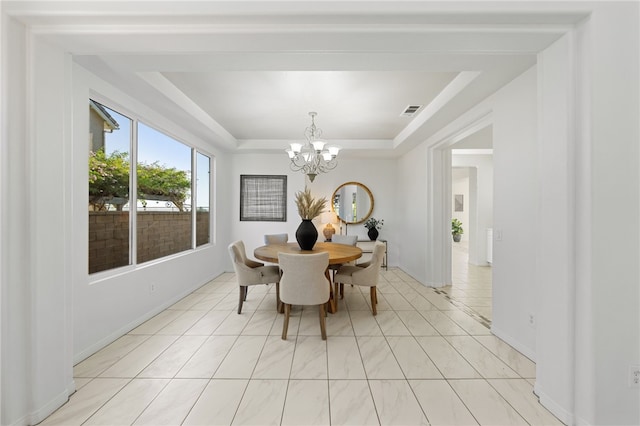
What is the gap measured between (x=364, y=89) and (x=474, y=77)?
1.08 m

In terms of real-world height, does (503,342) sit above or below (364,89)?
below

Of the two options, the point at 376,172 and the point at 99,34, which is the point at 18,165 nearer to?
the point at 99,34

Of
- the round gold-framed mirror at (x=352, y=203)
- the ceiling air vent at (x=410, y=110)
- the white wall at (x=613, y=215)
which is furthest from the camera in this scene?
the round gold-framed mirror at (x=352, y=203)

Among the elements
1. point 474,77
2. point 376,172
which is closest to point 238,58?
point 474,77

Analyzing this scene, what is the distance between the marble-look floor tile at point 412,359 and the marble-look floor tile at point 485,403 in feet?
0.57

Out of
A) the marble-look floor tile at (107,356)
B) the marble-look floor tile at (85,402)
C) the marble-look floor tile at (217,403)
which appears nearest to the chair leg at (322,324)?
the marble-look floor tile at (217,403)

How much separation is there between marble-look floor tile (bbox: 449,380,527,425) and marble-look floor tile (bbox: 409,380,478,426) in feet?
0.16

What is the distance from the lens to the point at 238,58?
194cm

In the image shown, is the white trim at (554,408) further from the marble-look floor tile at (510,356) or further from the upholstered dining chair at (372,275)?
the upholstered dining chair at (372,275)

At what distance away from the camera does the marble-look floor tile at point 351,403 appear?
4.91ft

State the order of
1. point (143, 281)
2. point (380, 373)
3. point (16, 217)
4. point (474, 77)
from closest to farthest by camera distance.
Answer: point (16, 217)
point (380, 373)
point (474, 77)
point (143, 281)

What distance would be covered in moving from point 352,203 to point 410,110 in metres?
2.50

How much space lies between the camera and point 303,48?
1650mm

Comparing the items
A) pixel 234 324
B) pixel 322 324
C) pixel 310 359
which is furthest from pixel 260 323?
pixel 310 359
